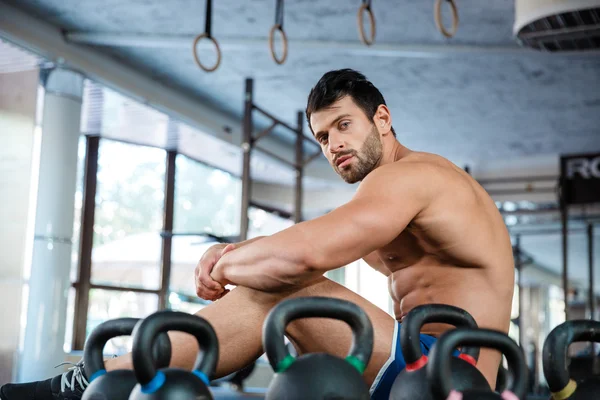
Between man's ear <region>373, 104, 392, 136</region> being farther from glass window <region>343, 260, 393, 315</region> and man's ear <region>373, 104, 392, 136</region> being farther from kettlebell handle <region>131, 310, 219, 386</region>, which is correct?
glass window <region>343, 260, 393, 315</region>

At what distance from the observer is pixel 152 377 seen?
1065 mm

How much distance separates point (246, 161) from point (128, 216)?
218 centimetres

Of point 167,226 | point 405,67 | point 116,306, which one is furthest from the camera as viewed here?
point 167,226

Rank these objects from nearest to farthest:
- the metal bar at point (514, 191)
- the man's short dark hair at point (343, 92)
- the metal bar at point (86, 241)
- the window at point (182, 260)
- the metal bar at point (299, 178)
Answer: the man's short dark hair at point (343, 92), the metal bar at point (299, 178), the metal bar at point (86, 241), the window at point (182, 260), the metal bar at point (514, 191)

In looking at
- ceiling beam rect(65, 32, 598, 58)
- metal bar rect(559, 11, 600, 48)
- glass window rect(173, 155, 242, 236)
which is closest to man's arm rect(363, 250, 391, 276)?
metal bar rect(559, 11, 600, 48)

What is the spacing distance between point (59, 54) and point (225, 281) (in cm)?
508

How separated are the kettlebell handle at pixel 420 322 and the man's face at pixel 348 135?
78 centimetres

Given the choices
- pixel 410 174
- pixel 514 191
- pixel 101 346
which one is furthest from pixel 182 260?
pixel 101 346

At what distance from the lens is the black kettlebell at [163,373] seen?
1049 millimetres

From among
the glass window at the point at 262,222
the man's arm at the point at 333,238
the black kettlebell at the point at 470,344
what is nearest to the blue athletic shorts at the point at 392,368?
the man's arm at the point at 333,238

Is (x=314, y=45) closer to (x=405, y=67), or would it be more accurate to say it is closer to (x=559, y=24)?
(x=405, y=67)

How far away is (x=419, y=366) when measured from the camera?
113 cm

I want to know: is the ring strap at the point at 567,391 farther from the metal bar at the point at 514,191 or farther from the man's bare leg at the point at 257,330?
the metal bar at the point at 514,191

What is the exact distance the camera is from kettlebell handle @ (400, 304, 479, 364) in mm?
1126
